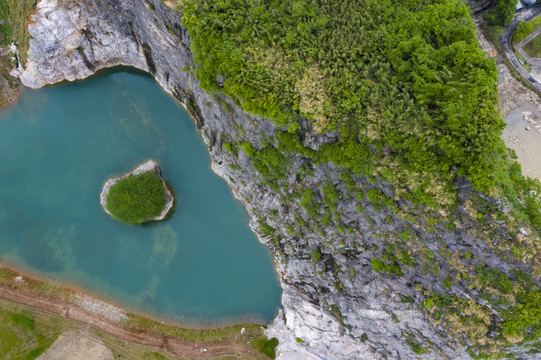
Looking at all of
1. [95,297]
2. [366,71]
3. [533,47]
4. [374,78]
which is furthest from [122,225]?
[533,47]

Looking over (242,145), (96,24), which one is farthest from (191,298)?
(96,24)

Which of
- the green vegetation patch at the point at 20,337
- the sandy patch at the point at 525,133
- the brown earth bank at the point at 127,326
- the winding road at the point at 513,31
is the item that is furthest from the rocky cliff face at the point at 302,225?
the green vegetation patch at the point at 20,337

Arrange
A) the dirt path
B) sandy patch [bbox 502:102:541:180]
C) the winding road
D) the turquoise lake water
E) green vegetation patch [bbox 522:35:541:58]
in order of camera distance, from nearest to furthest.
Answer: sandy patch [bbox 502:102:541:180] → the winding road → green vegetation patch [bbox 522:35:541:58] → the dirt path → the turquoise lake water

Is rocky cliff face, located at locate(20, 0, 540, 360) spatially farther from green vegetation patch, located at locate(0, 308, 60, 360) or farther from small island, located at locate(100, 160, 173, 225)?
green vegetation patch, located at locate(0, 308, 60, 360)

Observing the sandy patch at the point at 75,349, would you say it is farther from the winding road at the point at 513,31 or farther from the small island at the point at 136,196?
the winding road at the point at 513,31

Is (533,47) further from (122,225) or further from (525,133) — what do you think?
(122,225)

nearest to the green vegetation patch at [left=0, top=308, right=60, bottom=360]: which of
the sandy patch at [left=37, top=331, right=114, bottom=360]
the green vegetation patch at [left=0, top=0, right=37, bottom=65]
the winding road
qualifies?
the sandy patch at [left=37, top=331, right=114, bottom=360]

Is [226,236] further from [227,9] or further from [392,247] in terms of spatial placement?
[227,9]
